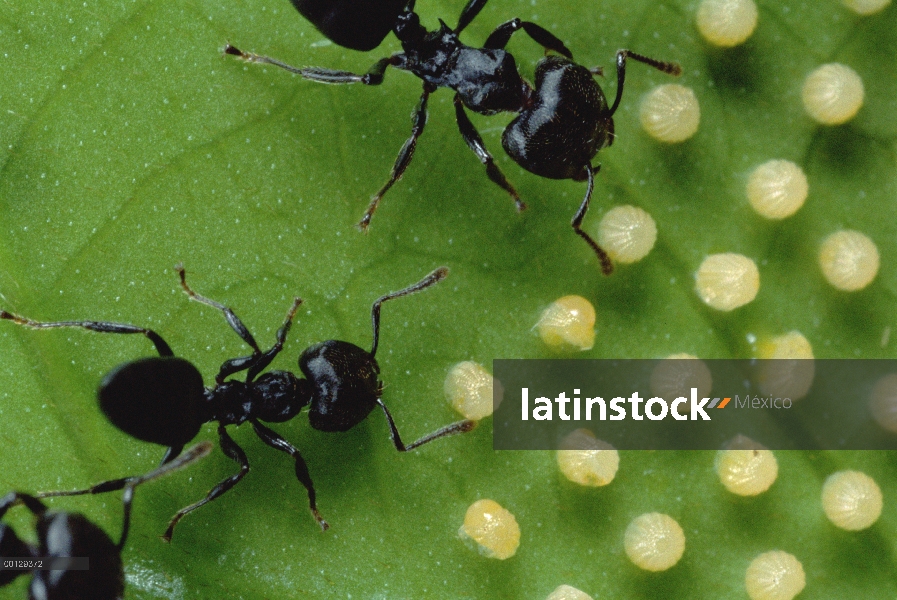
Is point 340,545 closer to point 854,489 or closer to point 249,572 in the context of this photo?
point 249,572

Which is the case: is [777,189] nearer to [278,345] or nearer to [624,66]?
[624,66]

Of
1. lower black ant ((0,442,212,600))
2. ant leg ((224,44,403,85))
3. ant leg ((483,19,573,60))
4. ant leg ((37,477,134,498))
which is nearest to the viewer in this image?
lower black ant ((0,442,212,600))

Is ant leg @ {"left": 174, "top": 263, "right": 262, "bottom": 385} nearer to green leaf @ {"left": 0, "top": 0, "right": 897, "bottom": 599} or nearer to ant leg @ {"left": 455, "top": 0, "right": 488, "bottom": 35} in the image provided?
green leaf @ {"left": 0, "top": 0, "right": 897, "bottom": 599}

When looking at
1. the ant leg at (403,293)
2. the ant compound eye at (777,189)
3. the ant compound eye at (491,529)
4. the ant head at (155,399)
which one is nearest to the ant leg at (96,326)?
the ant head at (155,399)

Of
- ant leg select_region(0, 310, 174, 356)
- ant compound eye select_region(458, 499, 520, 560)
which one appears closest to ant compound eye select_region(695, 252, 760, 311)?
ant compound eye select_region(458, 499, 520, 560)

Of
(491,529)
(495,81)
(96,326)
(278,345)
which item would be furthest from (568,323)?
(96,326)

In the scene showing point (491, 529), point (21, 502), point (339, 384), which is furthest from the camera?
point (491, 529)

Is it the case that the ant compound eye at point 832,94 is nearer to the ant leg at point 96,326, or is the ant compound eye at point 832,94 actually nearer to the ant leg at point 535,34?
the ant leg at point 535,34
